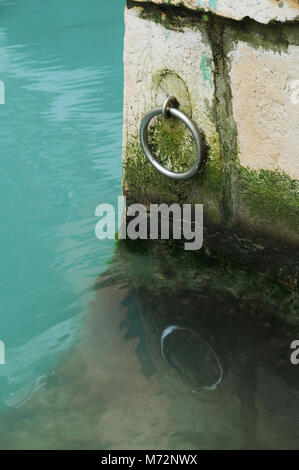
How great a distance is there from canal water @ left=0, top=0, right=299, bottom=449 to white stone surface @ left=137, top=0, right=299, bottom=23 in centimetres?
118

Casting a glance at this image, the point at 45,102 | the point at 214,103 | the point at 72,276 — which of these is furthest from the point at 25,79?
the point at 214,103

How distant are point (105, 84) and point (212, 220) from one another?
349cm

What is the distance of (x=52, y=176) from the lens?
15.0ft

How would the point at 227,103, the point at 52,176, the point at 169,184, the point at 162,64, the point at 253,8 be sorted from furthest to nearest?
the point at 52,176
the point at 169,184
the point at 162,64
the point at 227,103
the point at 253,8

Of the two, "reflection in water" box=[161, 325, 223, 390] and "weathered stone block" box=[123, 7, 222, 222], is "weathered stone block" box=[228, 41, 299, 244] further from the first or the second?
"reflection in water" box=[161, 325, 223, 390]

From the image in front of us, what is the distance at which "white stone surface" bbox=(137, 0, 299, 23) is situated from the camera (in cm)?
236

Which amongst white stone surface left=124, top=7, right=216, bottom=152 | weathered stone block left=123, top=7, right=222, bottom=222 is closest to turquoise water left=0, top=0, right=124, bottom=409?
weathered stone block left=123, top=7, right=222, bottom=222

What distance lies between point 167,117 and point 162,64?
0.25 meters

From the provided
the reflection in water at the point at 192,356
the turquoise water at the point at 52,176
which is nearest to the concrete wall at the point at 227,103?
the reflection in water at the point at 192,356

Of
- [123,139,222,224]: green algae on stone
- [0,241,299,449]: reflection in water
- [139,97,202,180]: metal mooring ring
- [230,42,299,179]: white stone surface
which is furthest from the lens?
[123,139,222,224]: green algae on stone

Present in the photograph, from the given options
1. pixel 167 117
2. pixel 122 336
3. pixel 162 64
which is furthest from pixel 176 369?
pixel 162 64

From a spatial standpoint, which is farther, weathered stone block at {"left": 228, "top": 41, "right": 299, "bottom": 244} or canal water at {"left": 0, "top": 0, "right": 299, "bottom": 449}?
weathered stone block at {"left": 228, "top": 41, "right": 299, "bottom": 244}

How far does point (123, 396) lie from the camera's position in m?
2.47

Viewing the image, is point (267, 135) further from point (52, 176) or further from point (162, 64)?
point (52, 176)
